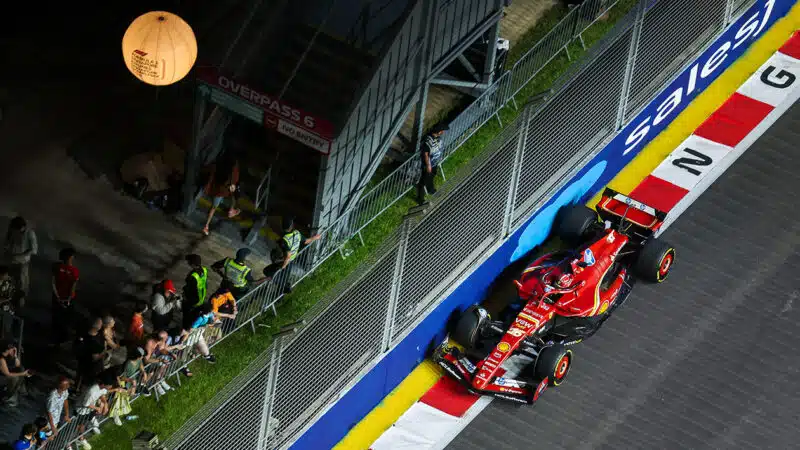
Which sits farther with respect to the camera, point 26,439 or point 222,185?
point 222,185

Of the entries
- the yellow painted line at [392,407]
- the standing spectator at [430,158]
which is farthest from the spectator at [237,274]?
the standing spectator at [430,158]

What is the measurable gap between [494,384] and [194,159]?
204 inches

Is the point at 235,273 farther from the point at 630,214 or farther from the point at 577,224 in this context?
the point at 630,214

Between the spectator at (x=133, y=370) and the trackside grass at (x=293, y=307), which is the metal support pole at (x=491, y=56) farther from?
the spectator at (x=133, y=370)

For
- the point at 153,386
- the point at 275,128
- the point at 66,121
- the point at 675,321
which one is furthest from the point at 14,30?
the point at 675,321

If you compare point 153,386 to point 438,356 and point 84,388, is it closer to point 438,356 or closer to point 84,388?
point 84,388

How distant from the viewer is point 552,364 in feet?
91.0

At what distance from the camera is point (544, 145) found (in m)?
28.5

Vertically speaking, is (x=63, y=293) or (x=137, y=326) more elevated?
(x=137, y=326)

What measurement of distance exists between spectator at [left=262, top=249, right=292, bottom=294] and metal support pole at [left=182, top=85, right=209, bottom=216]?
79.4 inches

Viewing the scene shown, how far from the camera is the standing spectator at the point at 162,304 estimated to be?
88.4 feet

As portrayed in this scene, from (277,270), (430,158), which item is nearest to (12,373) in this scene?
(277,270)

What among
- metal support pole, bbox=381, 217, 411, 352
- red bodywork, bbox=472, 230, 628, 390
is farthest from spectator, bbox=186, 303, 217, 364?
red bodywork, bbox=472, 230, 628, 390

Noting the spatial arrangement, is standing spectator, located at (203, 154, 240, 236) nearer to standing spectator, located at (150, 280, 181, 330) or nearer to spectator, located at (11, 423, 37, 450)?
standing spectator, located at (150, 280, 181, 330)
